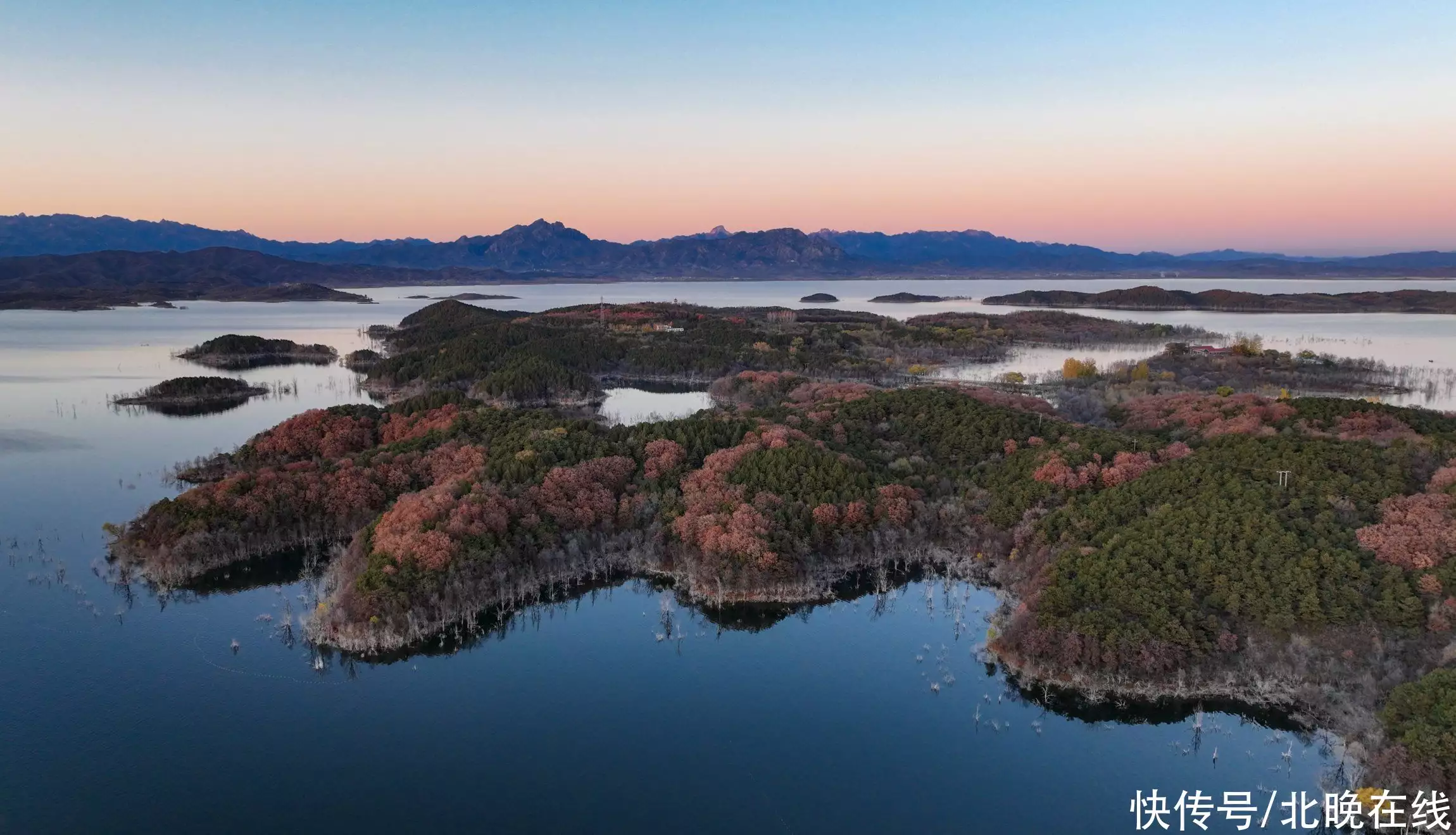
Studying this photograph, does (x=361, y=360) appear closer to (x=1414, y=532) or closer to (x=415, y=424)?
(x=415, y=424)

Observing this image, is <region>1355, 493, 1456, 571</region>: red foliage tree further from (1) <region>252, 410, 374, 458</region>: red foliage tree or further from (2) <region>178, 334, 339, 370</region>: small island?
(2) <region>178, 334, 339, 370</region>: small island

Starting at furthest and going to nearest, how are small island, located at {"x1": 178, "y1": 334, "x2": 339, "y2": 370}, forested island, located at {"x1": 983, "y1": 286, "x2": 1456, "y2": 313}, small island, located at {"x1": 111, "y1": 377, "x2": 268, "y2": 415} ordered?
forested island, located at {"x1": 983, "y1": 286, "x2": 1456, "y2": 313}, small island, located at {"x1": 178, "y1": 334, "x2": 339, "y2": 370}, small island, located at {"x1": 111, "y1": 377, "x2": 268, "y2": 415}

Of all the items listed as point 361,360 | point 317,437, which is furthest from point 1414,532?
point 361,360

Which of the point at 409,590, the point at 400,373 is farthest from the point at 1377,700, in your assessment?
the point at 400,373

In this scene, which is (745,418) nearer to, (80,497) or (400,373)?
(80,497)

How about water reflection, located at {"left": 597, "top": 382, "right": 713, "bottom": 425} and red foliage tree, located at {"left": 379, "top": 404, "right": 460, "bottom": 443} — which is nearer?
red foliage tree, located at {"left": 379, "top": 404, "right": 460, "bottom": 443}

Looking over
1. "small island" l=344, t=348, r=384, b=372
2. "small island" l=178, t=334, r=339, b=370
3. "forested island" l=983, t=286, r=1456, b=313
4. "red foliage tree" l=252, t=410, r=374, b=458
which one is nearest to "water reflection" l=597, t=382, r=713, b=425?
"red foliage tree" l=252, t=410, r=374, b=458
